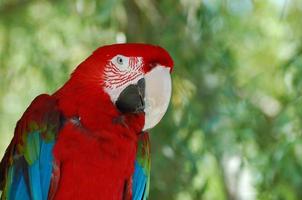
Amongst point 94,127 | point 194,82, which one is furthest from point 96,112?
point 194,82

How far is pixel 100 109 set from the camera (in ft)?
5.49

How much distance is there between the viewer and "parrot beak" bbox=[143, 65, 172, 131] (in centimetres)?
165

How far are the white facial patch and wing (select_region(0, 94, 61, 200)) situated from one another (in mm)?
128

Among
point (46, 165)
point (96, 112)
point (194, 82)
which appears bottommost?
point (46, 165)

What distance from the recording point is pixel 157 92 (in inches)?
65.0

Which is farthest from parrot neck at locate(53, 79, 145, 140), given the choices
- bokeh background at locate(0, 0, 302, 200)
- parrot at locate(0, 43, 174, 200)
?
bokeh background at locate(0, 0, 302, 200)

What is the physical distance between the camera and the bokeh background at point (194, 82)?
98.5 inches

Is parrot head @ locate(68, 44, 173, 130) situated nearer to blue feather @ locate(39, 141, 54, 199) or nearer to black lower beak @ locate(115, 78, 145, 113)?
black lower beak @ locate(115, 78, 145, 113)

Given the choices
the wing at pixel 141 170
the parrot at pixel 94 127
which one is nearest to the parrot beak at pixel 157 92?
the parrot at pixel 94 127

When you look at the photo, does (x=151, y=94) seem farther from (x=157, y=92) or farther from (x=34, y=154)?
(x=34, y=154)

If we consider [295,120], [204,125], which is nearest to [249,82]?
[204,125]

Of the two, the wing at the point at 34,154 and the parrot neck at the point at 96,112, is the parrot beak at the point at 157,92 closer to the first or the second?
the parrot neck at the point at 96,112

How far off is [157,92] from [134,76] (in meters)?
0.07

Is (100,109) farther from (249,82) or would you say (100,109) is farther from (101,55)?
(249,82)
